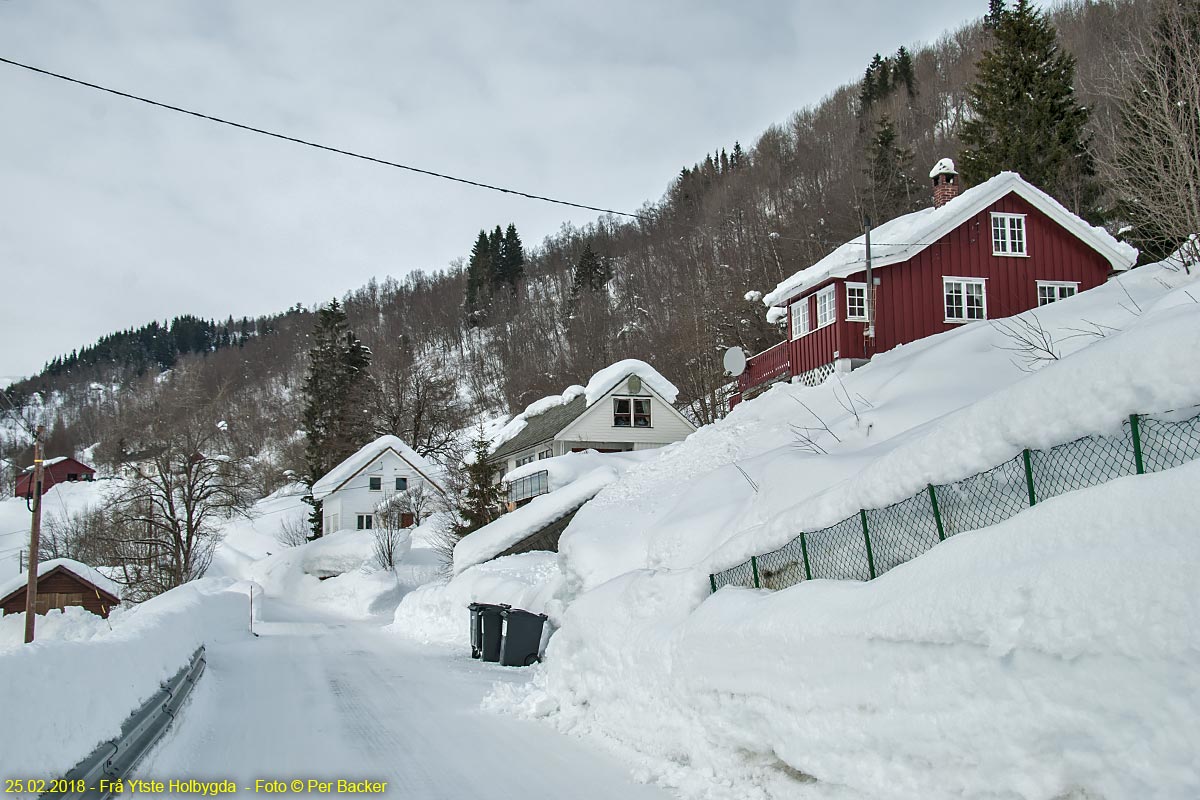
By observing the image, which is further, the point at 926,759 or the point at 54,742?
the point at 54,742

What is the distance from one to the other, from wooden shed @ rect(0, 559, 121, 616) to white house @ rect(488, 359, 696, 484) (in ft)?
57.2

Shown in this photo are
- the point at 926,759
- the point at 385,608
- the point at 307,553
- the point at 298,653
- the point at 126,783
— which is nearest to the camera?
the point at 926,759

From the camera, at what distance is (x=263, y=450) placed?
357 feet

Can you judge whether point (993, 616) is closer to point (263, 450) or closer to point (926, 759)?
point (926, 759)

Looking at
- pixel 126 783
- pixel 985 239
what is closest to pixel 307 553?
pixel 985 239

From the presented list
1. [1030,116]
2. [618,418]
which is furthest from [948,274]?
[618,418]

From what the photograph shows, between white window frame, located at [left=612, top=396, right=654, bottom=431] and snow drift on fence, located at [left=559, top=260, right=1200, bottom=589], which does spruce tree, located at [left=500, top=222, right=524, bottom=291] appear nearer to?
white window frame, located at [left=612, top=396, right=654, bottom=431]

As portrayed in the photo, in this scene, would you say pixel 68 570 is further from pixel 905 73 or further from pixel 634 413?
pixel 905 73

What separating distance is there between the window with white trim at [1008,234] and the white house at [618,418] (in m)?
18.8

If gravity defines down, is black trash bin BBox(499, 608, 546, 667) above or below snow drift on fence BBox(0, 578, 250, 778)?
below

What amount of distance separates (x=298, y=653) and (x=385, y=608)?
727 inches

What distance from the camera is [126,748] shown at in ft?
24.1

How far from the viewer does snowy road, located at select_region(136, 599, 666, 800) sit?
24.6 feet

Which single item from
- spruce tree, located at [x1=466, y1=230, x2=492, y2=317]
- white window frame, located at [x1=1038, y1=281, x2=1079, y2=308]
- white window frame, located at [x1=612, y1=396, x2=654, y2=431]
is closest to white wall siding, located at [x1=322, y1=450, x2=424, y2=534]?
white window frame, located at [x1=612, y1=396, x2=654, y2=431]
